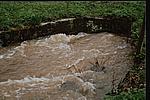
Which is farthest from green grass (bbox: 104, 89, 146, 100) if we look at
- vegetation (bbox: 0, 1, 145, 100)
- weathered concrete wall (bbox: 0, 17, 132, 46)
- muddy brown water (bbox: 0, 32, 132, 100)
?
weathered concrete wall (bbox: 0, 17, 132, 46)

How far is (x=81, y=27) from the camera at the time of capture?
39.5 ft

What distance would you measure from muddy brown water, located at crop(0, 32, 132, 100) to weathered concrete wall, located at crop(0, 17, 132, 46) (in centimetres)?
25

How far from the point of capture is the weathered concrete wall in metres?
11.3

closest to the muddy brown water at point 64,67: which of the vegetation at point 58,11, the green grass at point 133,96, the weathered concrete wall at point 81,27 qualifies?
the weathered concrete wall at point 81,27

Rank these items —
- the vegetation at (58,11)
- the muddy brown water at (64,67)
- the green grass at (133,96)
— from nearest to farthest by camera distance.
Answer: the green grass at (133,96) < the muddy brown water at (64,67) < the vegetation at (58,11)

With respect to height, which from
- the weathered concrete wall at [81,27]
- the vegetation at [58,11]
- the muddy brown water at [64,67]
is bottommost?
the muddy brown water at [64,67]

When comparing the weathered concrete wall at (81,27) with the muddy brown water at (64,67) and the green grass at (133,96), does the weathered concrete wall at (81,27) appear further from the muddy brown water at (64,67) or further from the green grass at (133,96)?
the green grass at (133,96)

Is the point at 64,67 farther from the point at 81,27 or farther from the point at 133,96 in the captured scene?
the point at 133,96

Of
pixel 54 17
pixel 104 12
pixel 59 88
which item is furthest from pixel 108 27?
pixel 59 88

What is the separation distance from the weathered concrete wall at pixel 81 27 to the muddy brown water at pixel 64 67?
25 centimetres

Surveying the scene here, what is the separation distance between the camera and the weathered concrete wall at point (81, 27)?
1133cm

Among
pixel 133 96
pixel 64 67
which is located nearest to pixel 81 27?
pixel 64 67

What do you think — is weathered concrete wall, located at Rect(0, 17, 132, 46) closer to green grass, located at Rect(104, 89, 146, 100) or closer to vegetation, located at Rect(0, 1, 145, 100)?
vegetation, located at Rect(0, 1, 145, 100)

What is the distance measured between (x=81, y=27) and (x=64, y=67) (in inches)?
134
